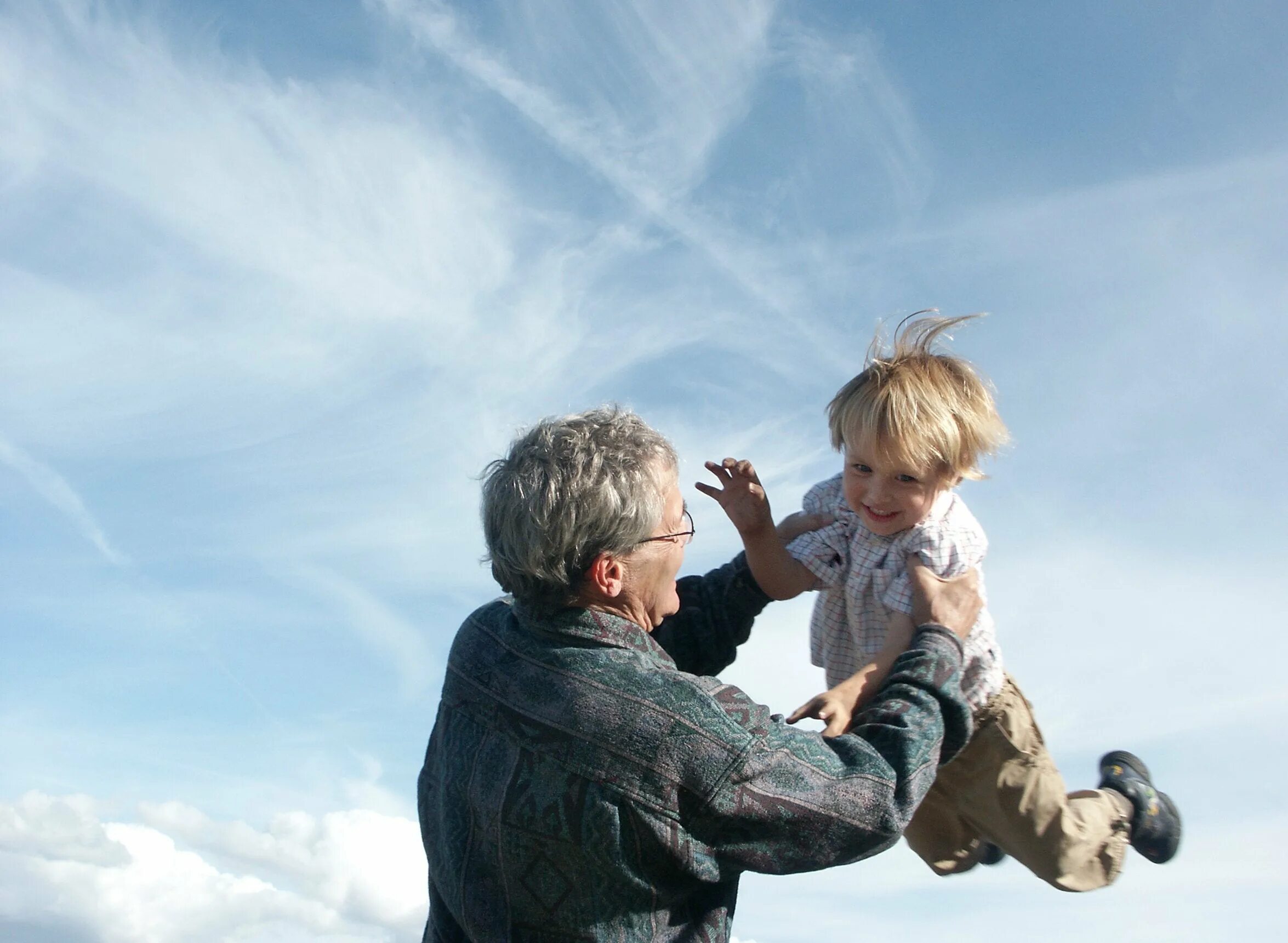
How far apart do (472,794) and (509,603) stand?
1.95ft

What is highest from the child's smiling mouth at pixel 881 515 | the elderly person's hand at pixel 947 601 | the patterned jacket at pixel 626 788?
the child's smiling mouth at pixel 881 515

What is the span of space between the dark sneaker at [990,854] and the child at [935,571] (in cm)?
4

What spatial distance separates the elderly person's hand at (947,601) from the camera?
3697 mm

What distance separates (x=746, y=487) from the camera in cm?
436

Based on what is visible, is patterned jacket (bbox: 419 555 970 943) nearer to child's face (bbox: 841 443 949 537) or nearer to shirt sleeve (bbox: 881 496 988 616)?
shirt sleeve (bbox: 881 496 988 616)

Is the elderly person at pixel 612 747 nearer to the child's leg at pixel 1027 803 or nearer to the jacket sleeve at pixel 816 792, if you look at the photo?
the jacket sleeve at pixel 816 792

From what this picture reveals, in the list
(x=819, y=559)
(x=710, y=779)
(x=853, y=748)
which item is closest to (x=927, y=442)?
(x=819, y=559)

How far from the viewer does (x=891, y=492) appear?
4191 millimetres

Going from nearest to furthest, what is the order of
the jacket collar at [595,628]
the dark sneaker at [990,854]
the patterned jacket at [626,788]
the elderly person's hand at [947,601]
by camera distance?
the patterned jacket at [626,788] < the jacket collar at [595,628] < the elderly person's hand at [947,601] < the dark sneaker at [990,854]

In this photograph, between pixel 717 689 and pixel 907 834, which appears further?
pixel 907 834

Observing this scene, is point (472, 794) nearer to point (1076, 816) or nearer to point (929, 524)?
point (929, 524)

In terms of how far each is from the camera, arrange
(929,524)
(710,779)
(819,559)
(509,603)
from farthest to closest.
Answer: (819,559) → (929,524) → (509,603) → (710,779)

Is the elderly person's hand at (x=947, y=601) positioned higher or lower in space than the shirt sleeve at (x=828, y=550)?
lower

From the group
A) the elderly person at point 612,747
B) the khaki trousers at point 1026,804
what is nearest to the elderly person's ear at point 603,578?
the elderly person at point 612,747
